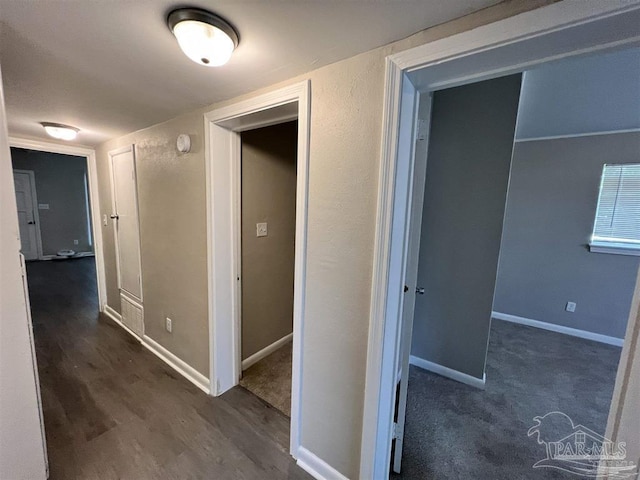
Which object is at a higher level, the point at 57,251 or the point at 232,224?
the point at 232,224

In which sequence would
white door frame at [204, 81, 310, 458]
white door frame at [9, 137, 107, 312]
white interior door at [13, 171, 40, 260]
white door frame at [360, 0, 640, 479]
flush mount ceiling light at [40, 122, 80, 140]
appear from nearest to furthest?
white door frame at [360, 0, 640, 479] < white door frame at [204, 81, 310, 458] < flush mount ceiling light at [40, 122, 80, 140] < white door frame at [9, 137, 107, 312] < white interior door at [13, 171, 40, 260]

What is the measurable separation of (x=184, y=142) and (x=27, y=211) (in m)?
6.72

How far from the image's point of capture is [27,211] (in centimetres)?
573

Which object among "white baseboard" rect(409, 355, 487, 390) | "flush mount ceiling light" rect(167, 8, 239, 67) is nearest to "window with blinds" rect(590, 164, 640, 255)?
"white baseboard" rect(409, 355, 487, 390)

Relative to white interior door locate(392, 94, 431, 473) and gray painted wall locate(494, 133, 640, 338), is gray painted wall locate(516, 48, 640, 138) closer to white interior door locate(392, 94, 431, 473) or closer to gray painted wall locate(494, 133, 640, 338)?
gray painted wall locate(494, 133, 640, 338)

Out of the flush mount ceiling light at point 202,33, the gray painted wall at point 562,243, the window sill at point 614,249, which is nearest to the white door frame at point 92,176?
the flush mount ceiling light at point 202,33

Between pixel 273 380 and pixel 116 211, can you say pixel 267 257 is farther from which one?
pixel 116 211

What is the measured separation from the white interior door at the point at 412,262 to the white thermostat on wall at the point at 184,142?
62.0 inches

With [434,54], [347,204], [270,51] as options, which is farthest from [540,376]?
[270,51]

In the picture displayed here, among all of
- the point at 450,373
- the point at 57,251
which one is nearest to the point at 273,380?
the point at 450,373

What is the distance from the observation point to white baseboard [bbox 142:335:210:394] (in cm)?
209

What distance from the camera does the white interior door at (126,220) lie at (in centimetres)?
258

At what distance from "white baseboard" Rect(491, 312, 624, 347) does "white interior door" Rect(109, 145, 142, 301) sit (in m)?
4.57

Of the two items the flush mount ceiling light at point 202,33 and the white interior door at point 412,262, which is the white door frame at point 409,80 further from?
the flush mount ceiling light at point 202,33
